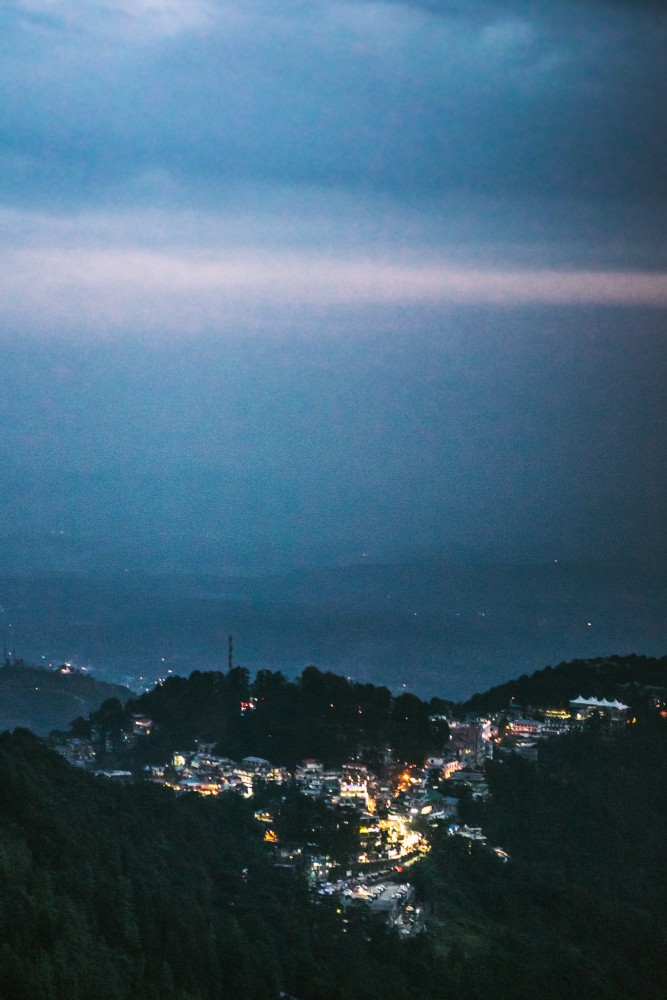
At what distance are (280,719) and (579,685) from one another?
3618mm

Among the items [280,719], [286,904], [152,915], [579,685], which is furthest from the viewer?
[579,685]

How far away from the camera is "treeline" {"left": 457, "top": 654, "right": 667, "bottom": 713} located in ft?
51.1

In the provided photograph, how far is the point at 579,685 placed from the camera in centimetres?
1588

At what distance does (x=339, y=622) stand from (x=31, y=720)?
193 inches

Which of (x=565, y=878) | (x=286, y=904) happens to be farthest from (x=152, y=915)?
(x=565, y=878)

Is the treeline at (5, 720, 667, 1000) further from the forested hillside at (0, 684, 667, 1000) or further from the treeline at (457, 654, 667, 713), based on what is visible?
the treeline at (457, 654, 667, 713)

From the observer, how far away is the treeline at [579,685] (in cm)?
1557

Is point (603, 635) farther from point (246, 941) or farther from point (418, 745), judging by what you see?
point (246, 941)

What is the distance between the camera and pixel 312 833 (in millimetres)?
11344

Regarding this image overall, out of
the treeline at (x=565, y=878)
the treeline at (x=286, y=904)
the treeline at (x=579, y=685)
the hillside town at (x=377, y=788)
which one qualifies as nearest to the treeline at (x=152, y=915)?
the treeline at (x=286, y=904)

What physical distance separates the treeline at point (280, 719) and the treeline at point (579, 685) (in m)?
1.37

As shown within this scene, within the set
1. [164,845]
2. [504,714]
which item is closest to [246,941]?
[164,845]

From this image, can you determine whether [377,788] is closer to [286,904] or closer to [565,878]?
[565,878]

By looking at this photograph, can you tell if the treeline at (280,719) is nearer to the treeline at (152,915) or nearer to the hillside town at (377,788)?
the hillside town at (377,788)
